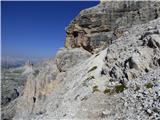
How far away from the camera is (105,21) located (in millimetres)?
61812

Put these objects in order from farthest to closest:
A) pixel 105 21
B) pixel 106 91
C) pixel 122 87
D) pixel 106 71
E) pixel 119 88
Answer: pixel 105 21, pixel 106 71, pixel 106 91, pixel 119 88, pixel 122 87

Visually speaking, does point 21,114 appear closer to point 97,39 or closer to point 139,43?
point 97,39

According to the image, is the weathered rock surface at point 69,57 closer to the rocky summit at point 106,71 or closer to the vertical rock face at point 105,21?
the rocky summit at point 106,71

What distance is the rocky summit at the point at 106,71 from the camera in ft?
96.4

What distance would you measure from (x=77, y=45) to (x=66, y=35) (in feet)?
12.9

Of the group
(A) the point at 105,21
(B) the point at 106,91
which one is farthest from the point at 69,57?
(B) the point at 106,91

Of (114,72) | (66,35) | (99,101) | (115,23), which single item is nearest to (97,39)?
(115,23)

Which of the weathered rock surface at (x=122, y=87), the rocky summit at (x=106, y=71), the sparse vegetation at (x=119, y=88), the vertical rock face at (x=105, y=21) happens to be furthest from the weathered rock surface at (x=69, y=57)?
the sparse vegetation at (x=119, y=88)

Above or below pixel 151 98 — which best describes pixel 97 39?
above

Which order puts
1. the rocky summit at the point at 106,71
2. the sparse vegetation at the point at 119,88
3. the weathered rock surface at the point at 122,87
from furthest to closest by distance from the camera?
the sparse vegetation at the point at 119,88 → the rocky summit at the point at 106,71 → the weathered rock surface at the point at 122,87

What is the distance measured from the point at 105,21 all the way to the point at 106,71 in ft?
80.3

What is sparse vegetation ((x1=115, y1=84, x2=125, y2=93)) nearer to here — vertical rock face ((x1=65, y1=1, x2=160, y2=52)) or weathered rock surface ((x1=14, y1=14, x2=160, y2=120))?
weathered rock surface ((x1=14, y1=14, x2=160, y2=120))

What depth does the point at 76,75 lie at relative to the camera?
50438 millimetres

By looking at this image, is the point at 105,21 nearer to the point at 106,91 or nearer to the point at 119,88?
the point at 106,91
